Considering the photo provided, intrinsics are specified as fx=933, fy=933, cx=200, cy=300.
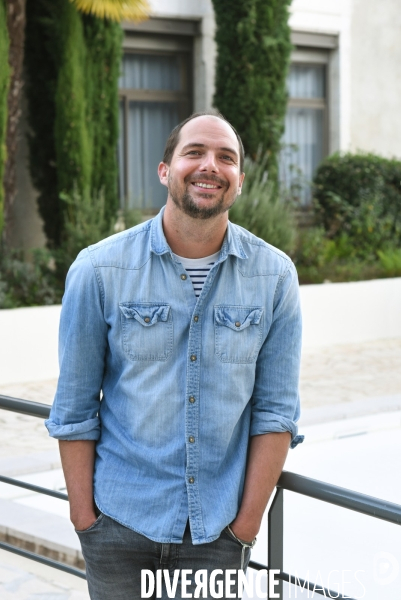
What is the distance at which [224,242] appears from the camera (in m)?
2.34

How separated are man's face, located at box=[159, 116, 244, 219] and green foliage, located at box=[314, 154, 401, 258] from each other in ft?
35.2

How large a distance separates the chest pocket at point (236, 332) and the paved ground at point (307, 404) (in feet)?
7.68

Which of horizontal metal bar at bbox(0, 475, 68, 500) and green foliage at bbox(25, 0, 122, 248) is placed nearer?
horizontal metal bar at bbox(0, 475, 68, 500)

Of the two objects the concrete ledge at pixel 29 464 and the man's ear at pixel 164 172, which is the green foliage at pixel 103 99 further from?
the man's ear at pixel 164 172

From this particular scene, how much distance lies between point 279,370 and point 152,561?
0.56 meters

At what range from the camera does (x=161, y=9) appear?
1234 centimetres

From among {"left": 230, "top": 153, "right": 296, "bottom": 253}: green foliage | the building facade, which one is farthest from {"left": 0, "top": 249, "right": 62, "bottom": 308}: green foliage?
{"left": 230, "top": 153, "right": 296, "bottom": 253}: green foliage

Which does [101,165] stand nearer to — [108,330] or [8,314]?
[8,314]

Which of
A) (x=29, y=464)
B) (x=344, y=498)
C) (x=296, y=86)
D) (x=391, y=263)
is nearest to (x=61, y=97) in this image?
(x=391, y=263)

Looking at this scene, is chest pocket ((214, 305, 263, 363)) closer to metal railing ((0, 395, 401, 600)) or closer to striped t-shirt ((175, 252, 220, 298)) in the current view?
striped t-shirt ((175, 252, 220, 298))

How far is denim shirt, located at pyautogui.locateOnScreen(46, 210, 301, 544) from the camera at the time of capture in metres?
2.23

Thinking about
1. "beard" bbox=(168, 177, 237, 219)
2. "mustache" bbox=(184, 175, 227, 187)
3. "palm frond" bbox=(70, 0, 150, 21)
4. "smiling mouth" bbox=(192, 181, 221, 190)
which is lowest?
"beard" bbox=(168, 177, 237, 219)

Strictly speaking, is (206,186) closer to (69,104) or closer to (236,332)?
(236,332)

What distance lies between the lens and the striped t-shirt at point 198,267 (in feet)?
7.58
